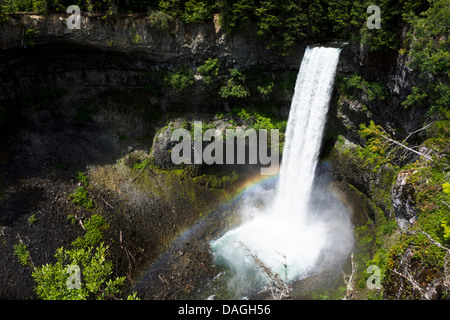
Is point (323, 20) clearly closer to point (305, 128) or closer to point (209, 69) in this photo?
point (305, 128)

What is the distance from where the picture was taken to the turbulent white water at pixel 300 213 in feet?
53.4

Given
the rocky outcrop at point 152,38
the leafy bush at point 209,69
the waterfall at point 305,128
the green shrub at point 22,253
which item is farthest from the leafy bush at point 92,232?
the waterfall at point 305,128

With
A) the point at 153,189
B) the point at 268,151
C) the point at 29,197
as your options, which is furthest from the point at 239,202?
the point at 29,197

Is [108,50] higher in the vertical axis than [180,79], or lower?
higher

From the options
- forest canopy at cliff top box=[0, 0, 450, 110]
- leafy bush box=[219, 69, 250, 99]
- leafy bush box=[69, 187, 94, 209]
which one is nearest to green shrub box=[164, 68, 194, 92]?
leafy bush box=[219, 69, 250, 99]

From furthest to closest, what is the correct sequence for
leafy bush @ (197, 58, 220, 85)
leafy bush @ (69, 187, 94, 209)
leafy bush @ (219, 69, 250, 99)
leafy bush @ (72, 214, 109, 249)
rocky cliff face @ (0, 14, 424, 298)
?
leafy bush @ (219, 69, 250, 99)
leafy bush @ (197, 58, 220, 85)
leafy bush @ (69, 187, 94, 209)
leafy bush @ (72, 214, 109, 249)
rocky cliff face @ (0, 14, 424, 298)

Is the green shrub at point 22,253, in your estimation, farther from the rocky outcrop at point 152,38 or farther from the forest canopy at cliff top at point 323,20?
the forest canopy at cliff top at point 323,20

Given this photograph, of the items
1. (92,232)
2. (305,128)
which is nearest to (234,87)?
(305,128)

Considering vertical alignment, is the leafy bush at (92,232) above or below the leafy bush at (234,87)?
below

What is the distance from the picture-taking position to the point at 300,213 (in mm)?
19281

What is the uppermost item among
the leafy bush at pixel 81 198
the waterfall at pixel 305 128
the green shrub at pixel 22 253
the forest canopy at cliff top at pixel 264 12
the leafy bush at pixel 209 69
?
the forest canopy at cliff top at pixel 264 12

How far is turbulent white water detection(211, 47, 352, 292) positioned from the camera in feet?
53.4

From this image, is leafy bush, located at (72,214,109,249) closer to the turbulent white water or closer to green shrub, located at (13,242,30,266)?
green shrub, located at (13,242,30,266)

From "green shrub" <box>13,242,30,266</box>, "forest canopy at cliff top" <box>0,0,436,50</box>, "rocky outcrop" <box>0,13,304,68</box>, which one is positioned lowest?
"green shrub" <box>13,242,30,266</box>
